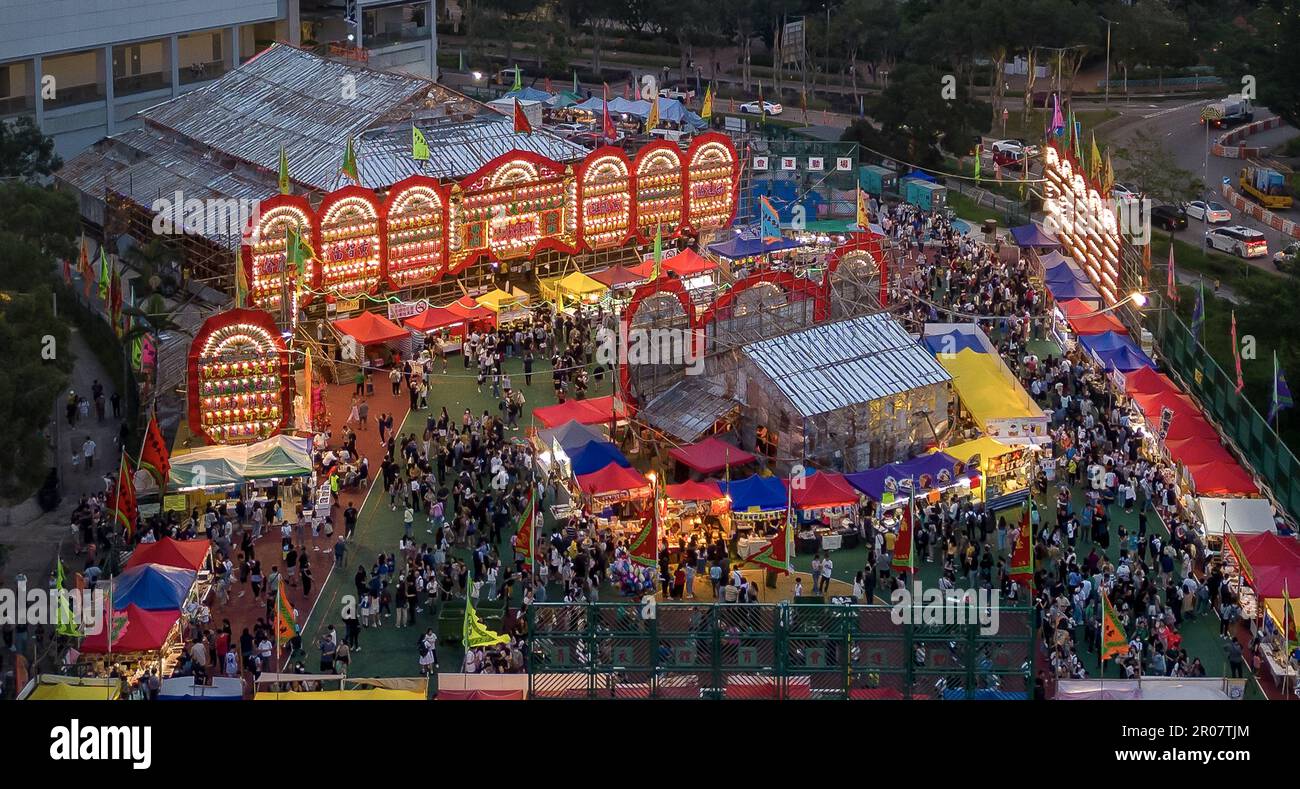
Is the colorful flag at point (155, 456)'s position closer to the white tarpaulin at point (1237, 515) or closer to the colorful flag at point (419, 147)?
the colorful flag at point (419, 147)

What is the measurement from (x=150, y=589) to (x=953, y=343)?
2456cm

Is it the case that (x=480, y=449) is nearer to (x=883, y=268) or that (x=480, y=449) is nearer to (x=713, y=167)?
(x=883, y=268)

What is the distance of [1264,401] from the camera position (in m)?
52.3

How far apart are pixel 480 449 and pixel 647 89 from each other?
1706 inches

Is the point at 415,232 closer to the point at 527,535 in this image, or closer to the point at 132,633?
the point at 527,535

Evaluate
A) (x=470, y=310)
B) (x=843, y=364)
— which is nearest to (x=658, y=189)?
(x=470, y=310)

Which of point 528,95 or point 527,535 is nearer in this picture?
point 527,535

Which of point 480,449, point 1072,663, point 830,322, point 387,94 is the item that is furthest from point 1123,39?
point 1072,663

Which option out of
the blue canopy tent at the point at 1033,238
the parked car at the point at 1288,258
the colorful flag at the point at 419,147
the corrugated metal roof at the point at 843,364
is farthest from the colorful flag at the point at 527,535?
the blue canopy tent at the point at 1033,238

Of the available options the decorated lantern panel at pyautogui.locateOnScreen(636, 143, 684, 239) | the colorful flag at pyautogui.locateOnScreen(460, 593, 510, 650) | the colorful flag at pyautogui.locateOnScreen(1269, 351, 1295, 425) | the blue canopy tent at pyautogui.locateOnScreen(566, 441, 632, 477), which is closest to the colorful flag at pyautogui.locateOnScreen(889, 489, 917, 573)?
the blue canopy tent at pyautogui.locateOnScreen(566, 441, 632, 477)

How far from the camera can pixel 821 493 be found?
146ft

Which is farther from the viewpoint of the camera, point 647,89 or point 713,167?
point 647,89

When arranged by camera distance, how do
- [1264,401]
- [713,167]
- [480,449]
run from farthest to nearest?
[713,167] → [1264,401] → [480,449]

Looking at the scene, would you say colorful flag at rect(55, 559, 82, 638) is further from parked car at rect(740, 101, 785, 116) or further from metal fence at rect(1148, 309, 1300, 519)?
parked car at rect(740, 101, 785, 116)
